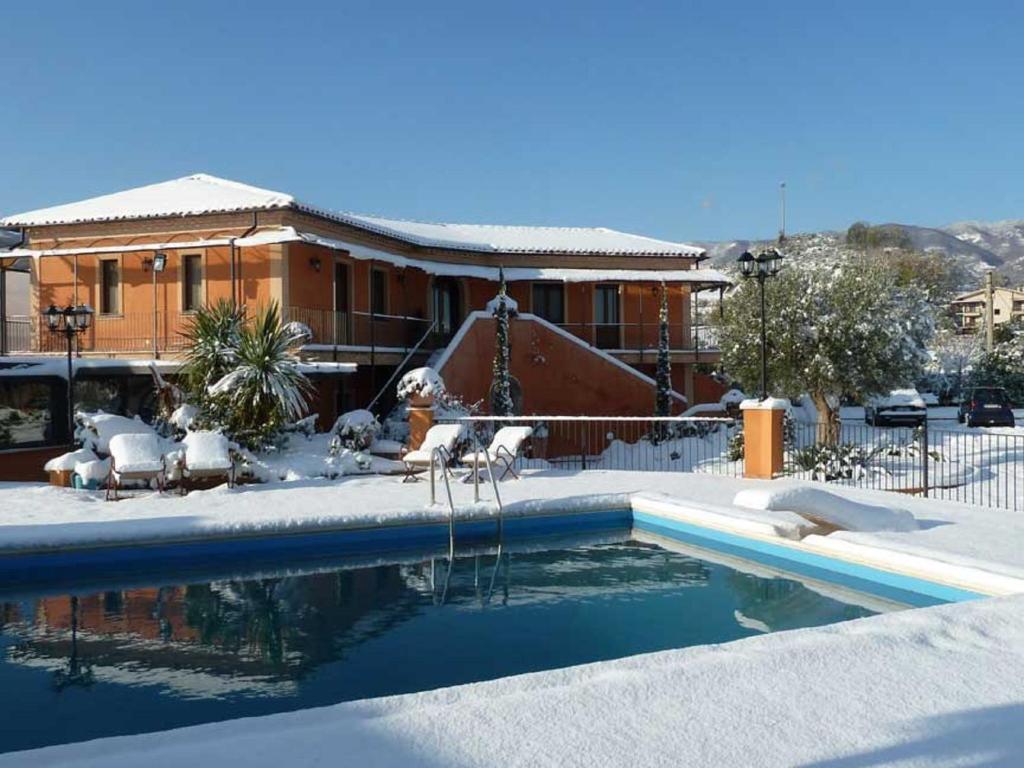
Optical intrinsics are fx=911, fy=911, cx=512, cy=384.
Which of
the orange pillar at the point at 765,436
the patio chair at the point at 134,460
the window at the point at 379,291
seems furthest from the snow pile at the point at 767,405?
the window at the point at 379,291

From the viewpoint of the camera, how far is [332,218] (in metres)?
20.5

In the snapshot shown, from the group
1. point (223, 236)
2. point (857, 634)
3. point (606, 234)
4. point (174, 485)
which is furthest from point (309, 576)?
point (606, 234)

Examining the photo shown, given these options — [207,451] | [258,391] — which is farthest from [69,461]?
[258,391]

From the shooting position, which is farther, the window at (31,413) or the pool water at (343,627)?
the window at (31,413)

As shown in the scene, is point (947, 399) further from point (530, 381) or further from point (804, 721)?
point (804, 721)

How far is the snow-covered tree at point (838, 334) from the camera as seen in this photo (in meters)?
19.7

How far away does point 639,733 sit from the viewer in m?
3.99

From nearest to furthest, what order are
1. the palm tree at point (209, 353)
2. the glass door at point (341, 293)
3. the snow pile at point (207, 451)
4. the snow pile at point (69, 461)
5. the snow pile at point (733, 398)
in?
the snow pile at point (207, 451), the snow pile at point (69, 461), the palm tree at point (209, 353), the glass door at point (341, 293), the snow pile at point (733, 398)

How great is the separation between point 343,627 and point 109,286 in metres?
16.2

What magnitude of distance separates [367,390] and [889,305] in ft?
40.8

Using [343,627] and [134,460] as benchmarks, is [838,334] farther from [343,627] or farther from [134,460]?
[343,627]

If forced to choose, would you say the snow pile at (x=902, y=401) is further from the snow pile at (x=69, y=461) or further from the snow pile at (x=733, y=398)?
the snow pile at (x=69, y=461)

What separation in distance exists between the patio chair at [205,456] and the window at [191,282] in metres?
8.75

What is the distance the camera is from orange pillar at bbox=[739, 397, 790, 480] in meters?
13.0
